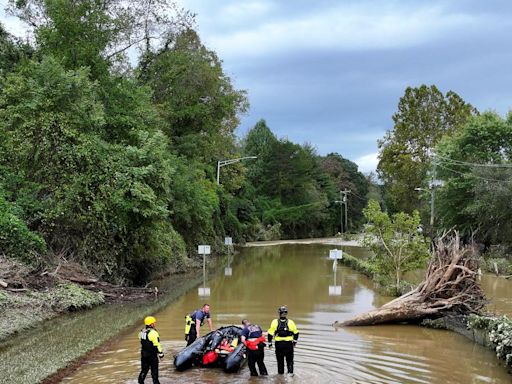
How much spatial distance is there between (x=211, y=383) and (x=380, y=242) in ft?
56.9

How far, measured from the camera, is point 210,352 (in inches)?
516

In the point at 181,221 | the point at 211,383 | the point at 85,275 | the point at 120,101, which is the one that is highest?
the point at 120,101

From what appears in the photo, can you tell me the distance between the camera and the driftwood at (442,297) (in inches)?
751

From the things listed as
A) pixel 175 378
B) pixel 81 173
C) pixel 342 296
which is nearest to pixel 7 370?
pixel 175 378

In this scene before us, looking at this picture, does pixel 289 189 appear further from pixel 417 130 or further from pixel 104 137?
pixel 104 137

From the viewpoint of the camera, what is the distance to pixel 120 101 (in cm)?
3027

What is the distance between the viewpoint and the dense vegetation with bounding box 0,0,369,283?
23.6 m

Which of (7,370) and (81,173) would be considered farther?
(81,173)

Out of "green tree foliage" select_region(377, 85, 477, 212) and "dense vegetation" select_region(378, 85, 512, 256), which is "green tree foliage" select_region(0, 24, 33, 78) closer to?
"dense vegetation" select_region(378, 85, 512, 256)

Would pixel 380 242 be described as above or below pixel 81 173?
below

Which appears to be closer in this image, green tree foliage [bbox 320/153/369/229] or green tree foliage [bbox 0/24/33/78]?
green tree foliage [bbox 0/24/33/78]

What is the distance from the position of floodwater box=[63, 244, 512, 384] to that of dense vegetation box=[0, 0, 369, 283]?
4.60 meters

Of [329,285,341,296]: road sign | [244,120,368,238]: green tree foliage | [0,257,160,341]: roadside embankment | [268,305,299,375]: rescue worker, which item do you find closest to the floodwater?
[329,285,341,296]: road sign

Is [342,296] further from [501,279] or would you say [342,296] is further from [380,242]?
[501,279]
